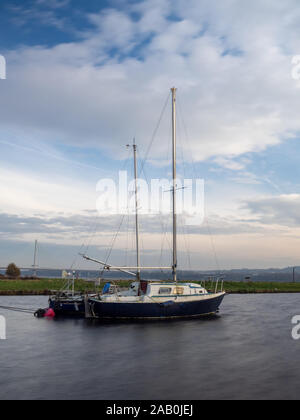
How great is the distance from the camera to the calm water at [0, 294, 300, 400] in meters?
20.7

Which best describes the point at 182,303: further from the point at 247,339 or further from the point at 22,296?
the point at 22,296

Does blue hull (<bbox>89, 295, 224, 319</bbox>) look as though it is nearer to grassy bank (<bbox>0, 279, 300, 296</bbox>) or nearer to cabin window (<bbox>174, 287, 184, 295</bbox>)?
cabin window (<bbox>174, 287, 184, 295</bbox>)

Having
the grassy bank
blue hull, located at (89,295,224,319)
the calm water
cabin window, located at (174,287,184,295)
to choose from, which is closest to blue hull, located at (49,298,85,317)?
the calm water

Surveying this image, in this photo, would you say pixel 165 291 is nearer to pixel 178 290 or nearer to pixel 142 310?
pixel 178 290

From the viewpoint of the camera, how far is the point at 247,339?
34594 millimetres

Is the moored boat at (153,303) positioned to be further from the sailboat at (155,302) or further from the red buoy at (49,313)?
the red buoy at (49,313)

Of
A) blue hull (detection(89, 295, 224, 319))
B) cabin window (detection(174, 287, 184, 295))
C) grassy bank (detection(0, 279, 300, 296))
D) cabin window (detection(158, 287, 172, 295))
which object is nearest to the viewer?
blue hull (detection(89, 295, 224, 319))

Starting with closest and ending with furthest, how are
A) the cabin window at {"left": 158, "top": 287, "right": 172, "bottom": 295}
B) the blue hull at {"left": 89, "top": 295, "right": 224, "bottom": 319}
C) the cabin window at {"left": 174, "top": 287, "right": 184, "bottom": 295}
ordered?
1. the blue hull at {"left": 89, "top": 295, "right": 224, "bottom": 319}
2. the cabin window at {"left": 158, "top": 287, "right": 172, "bottom": 295}
3. the cabin window at {"left": 174, "top": 287, "right": 184, "bottom": 295}

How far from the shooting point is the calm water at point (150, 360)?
2067 cm

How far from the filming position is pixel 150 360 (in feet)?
89.7

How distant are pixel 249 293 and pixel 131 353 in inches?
2362

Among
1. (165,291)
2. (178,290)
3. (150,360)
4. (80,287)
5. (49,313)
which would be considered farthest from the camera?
(80,287)

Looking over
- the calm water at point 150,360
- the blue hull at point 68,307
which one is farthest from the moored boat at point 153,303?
the blue hull at point 68,307

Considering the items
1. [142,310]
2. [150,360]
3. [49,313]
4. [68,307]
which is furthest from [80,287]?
[150,360]
